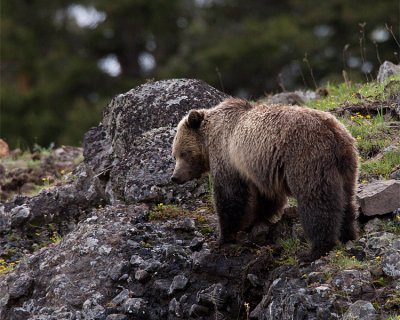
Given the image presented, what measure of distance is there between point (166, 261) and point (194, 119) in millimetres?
1317

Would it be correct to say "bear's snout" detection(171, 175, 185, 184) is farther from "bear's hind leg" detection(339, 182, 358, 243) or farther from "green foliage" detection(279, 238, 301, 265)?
"bear's hind leg" detection(339, 182, 358, 243)

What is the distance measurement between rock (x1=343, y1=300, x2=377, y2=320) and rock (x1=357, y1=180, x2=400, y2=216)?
1172mm

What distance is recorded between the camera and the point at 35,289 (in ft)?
26.7

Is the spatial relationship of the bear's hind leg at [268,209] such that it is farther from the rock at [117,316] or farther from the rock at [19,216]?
the rock at [19,216]

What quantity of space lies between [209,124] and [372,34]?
57.7 feet

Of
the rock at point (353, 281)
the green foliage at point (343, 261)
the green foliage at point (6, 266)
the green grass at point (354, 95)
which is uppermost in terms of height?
the green grass at point (354, 95)

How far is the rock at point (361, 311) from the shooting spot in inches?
249

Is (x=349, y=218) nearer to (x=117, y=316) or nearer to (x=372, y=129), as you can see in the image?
(x=117, y=316)

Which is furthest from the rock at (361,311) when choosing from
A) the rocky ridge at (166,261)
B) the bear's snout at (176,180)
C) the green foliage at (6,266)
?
the green foliage at (6,266)

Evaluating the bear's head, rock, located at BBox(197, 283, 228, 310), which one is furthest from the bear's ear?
rock, located at BBox(197, 283, 228, 310)

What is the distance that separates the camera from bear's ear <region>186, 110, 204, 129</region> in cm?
834

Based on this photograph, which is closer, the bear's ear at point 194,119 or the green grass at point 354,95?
the bear's ear at point 194,119

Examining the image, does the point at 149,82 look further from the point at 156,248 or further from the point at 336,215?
the point at 336,215

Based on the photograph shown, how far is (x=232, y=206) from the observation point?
7.80 meters
